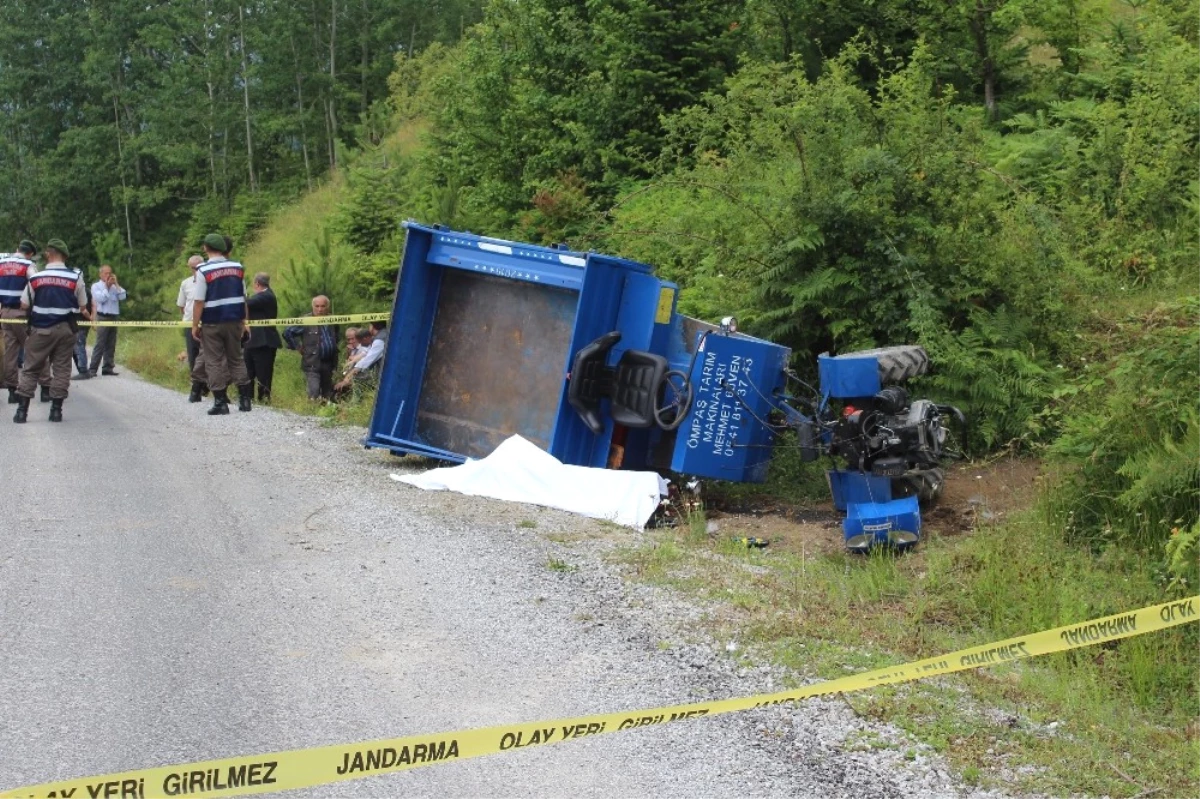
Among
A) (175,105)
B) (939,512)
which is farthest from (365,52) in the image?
(939,512)

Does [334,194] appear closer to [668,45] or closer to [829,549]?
[668,45]

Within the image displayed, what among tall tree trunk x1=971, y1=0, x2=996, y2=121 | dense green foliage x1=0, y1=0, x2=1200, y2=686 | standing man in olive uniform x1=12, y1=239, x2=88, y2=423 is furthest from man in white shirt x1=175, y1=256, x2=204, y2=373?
tall tree trunk x1=971, y1=0, x2=996, y2=121

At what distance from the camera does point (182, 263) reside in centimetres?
4441

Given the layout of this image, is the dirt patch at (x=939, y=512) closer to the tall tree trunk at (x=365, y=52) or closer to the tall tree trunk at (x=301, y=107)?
the tall tree trunk at (x=301, y=107)

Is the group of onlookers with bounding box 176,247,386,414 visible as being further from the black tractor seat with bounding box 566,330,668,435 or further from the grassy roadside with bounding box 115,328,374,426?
the black tractor seat with bounding box 566,330,668,435

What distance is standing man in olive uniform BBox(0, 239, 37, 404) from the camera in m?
14.9

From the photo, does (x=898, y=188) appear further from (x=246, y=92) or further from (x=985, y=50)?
(x=246, y=92)

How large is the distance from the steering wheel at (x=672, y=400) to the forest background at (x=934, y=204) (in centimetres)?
153

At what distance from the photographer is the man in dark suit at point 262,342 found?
52.9 ft

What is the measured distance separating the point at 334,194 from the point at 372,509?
2730 cm

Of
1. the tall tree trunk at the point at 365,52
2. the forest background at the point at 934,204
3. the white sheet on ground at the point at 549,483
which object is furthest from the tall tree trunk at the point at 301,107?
the white sheet on ground at the point at 549,483

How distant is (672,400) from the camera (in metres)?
9.51

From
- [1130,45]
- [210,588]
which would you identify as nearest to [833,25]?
[1130,45]

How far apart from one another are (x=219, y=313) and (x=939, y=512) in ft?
27.6
